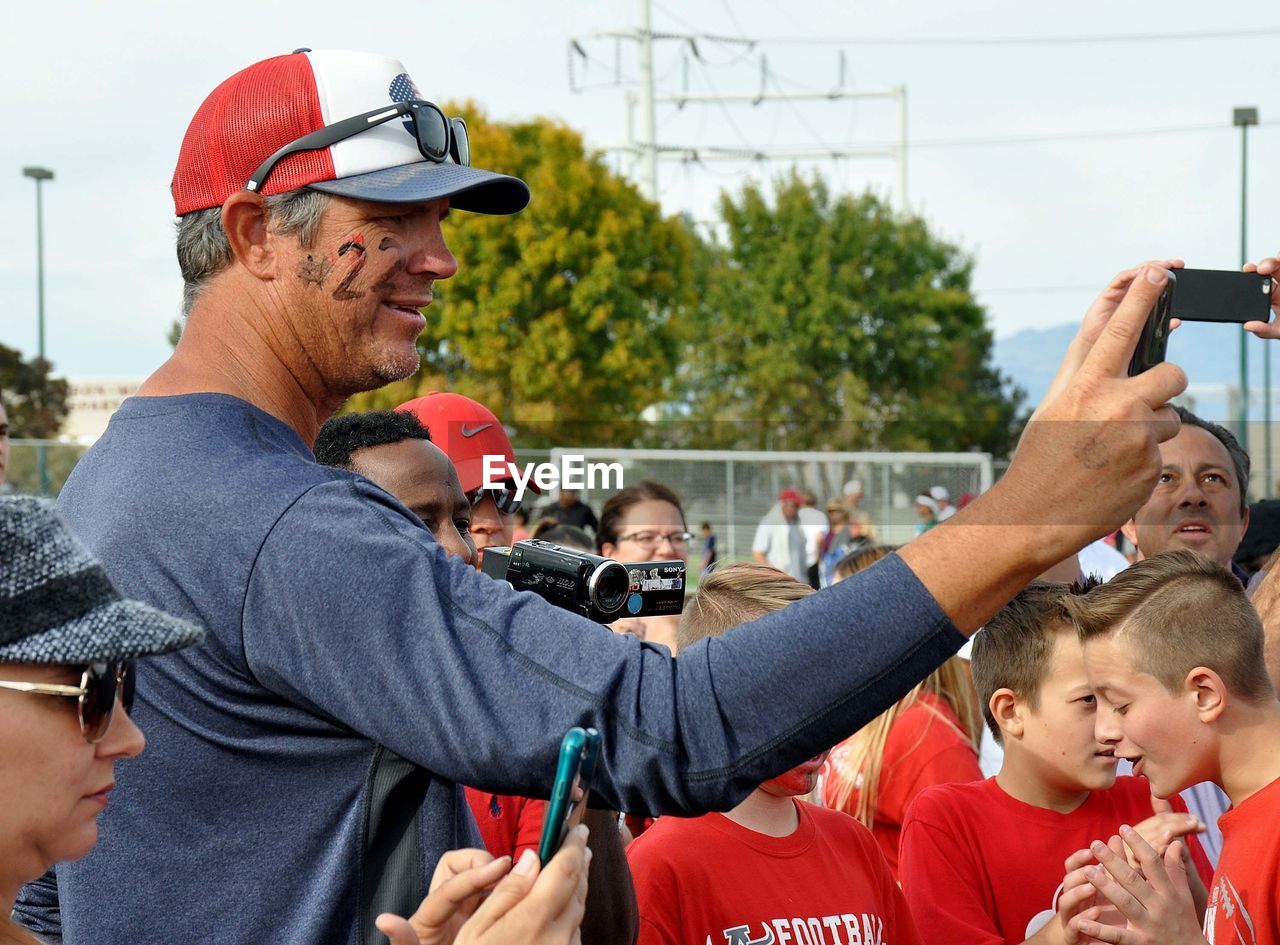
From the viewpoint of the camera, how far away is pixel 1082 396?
63.7 inches

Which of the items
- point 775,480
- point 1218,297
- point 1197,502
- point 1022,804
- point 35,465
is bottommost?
point 775,480

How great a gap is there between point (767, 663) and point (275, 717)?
65 centimetres

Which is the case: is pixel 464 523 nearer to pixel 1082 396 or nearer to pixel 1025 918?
pixel 1025 918

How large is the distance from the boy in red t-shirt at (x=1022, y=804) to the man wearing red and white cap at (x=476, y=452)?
1.64m

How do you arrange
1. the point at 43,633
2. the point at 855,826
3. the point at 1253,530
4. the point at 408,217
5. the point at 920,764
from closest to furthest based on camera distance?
the point at 43,633
the point at 408,217
the point at 855,826
the point at 920,764
the point at 1253,530

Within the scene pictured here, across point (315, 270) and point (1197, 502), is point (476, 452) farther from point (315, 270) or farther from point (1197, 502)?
point (1197, 502)

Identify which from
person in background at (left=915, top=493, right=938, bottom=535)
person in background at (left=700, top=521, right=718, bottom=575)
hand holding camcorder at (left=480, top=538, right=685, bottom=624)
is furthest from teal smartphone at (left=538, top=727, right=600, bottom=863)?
person in background at (left=700, top=521, right=718, bottom=575)

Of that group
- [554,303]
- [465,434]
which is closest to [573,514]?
[465,434]

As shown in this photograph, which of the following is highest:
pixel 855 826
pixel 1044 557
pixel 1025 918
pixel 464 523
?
pixel 1044 557

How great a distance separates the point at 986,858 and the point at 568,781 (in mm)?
2264

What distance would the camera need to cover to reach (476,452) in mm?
4551

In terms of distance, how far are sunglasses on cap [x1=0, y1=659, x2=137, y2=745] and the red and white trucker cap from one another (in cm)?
80

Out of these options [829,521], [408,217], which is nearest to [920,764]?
[408,217]

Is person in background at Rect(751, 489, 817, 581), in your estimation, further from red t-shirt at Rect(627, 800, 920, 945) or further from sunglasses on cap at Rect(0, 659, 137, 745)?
sunglasses on cap at Rect(0, 659, 137, 745)
